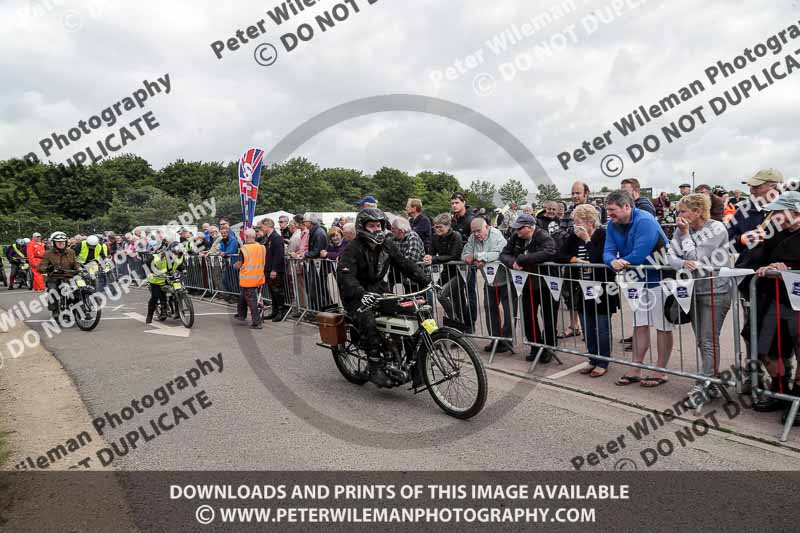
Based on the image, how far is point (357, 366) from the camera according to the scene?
5785mm

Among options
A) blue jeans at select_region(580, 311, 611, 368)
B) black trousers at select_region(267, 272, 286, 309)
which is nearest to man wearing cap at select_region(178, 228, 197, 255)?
black trousers at select_region(267, 272, 286, 309)

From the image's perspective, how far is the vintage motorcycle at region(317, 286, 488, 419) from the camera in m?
4.55

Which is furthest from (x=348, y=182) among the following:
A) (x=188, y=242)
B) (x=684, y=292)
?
(x=684, y=292)

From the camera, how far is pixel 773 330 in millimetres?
4418

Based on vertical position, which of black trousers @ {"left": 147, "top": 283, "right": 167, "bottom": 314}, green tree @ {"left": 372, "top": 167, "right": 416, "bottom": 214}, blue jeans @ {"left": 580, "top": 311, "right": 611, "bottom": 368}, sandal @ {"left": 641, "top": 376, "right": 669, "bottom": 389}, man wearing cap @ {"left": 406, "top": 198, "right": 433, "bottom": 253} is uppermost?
green tree @ {"left": 372, "top": 167, "right": 416, "bottom": 214}

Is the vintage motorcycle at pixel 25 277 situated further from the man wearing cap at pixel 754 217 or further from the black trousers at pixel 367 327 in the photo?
the man wearing cap at pixel 754 217

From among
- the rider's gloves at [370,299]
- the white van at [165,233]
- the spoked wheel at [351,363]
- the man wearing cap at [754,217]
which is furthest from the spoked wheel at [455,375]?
the white van at [165,233]

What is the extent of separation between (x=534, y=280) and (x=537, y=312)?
438mm

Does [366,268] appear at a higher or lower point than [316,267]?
lower

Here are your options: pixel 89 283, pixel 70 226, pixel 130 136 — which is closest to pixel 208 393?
pixel 89 283

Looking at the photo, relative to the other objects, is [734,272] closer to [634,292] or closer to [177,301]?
[634,292]

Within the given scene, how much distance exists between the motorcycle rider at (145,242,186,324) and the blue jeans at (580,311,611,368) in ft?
25.4

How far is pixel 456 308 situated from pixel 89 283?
7.60 metres

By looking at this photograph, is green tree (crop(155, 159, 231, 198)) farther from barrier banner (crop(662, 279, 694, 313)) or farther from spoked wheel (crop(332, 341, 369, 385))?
barrier banner (crop(662, 279, 694, 313))
